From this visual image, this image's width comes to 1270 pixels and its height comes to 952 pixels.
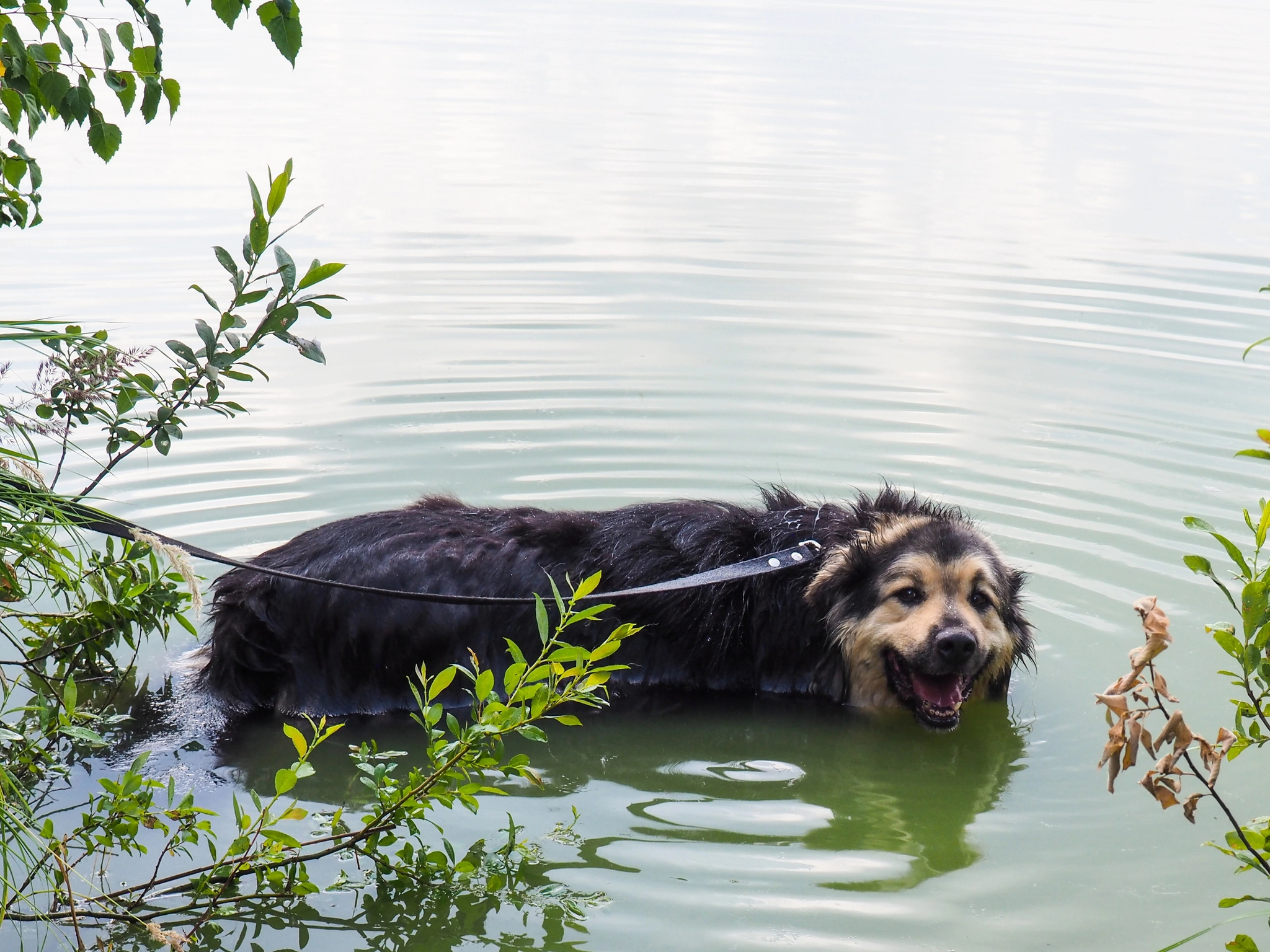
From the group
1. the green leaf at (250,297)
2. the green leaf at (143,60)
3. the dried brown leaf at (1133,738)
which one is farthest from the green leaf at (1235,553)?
the green leaf at (143,60)

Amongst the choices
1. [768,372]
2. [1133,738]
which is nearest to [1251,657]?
[1133,738]

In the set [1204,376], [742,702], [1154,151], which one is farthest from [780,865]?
[1154,151]

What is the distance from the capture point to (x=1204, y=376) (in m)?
10.2

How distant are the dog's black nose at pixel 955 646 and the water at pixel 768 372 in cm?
45

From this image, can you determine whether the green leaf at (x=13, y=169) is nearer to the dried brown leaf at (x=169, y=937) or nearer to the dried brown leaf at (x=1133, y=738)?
the dried brown leaf at (x=169, y=937)

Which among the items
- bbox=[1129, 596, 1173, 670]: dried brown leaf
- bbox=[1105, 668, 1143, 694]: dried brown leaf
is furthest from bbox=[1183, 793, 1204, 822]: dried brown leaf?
bbox=[1129, 596, 1173, 670]: dried brown leaf

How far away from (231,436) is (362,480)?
45.9 inches

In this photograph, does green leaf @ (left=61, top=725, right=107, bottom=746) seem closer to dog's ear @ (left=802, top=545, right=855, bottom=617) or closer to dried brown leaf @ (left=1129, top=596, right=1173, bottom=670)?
dried brown leaf @ (left=1129, top=596, right=1173, bottom=670)

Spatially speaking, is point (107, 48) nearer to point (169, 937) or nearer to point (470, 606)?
point (169, 937)

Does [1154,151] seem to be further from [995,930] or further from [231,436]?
[995,930]

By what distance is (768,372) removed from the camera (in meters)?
10.1

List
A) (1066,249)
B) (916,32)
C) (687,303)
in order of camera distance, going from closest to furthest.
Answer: (687,303), (1066,249), (916,32)

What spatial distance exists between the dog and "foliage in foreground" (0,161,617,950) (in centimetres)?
68

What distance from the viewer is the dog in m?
5.75
